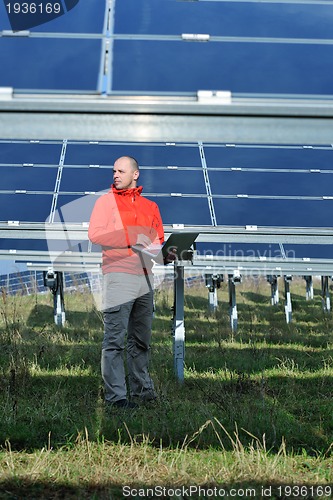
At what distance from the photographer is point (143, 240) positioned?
521cm

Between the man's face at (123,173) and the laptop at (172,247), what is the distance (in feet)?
1.48

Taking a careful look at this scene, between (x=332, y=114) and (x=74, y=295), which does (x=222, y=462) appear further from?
(x=74, y=295)

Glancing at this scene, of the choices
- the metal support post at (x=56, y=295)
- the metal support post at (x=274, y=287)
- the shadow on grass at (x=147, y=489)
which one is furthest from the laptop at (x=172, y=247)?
the metal support post at (x=274, y=287)

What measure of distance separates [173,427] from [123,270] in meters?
1.31

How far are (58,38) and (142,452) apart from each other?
2.62 meters

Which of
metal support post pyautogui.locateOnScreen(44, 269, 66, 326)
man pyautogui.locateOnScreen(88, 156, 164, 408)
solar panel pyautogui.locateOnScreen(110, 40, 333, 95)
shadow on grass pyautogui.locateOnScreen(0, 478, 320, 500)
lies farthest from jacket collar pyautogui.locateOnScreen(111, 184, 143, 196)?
metal support post pyautogui.locateOnScreen(44, 269, 66, 326)

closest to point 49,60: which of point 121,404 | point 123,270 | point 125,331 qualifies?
point 123,270

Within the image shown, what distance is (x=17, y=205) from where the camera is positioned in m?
7.86

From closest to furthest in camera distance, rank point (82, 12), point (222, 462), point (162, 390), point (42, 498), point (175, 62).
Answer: point (42, 498) < point (222, 462) < point (175, 62) < point (82, 12) < point (162, 390)

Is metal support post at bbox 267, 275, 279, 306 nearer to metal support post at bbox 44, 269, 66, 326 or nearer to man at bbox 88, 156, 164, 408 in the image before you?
metal support post at bbox 44, 269, 66, 326

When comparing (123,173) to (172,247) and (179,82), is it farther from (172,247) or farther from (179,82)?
(179,82)

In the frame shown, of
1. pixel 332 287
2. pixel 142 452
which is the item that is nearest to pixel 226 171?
pixel 142 452

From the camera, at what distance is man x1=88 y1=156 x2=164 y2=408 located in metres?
5.17

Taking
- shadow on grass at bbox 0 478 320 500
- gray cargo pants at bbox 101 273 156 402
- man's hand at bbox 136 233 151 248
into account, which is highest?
man's hand at bbox 136 233 151 248
